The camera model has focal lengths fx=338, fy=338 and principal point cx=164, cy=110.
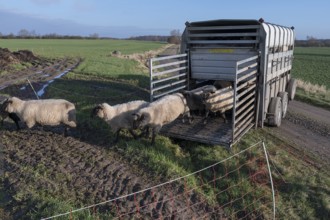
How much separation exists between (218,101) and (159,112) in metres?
2.21

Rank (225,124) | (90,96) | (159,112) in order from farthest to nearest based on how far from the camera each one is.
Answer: (90,96), (225,124), (159,112)

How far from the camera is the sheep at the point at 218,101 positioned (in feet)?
33.6

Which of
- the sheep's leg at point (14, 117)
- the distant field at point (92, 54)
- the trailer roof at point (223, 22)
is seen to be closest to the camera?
the sheep's leg at point (14, 117)

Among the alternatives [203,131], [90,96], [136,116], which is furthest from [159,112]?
[90,96]

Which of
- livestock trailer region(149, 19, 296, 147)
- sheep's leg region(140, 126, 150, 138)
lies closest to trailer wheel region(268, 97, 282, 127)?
livestock trailer region(149, 19, 296, 147)

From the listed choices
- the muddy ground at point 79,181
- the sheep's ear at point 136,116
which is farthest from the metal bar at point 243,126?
the muddy ground at point 79,181

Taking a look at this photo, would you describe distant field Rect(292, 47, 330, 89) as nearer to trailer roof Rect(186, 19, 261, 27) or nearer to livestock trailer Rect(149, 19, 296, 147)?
livestock trailer Rect(149, 19, 296, 147)

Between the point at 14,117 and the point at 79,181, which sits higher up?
the point at 14,117

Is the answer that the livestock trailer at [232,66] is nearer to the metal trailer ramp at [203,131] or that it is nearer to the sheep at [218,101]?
the metal trailer ramp at [203,131]

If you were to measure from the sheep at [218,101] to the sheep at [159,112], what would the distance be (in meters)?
0.70

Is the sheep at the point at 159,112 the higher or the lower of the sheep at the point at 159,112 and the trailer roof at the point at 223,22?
the lower

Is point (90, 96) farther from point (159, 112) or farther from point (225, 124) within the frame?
point (225, 124)

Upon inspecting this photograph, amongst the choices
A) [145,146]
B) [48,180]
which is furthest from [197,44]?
[48,180]

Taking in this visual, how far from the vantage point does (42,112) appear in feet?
30.3
